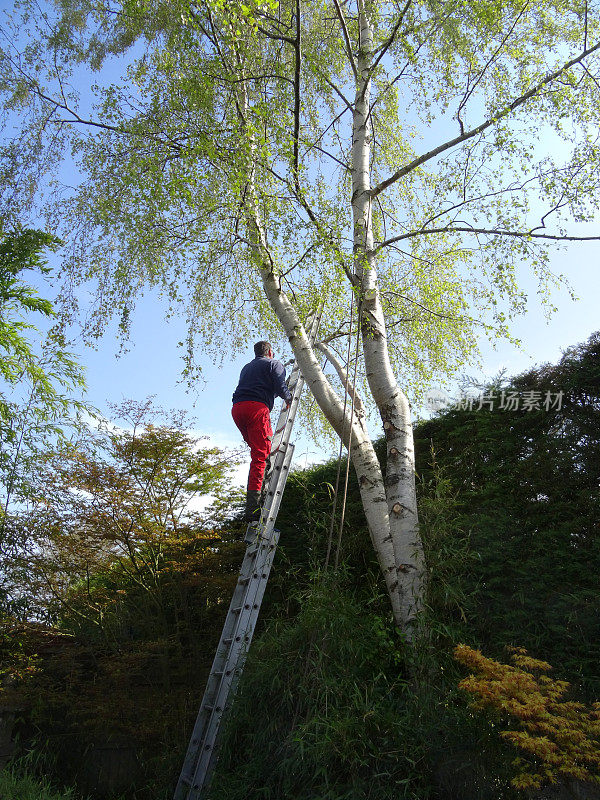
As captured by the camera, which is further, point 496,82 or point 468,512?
point 496,82

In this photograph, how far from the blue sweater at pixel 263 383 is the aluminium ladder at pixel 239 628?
16cm

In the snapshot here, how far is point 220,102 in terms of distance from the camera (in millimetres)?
5410

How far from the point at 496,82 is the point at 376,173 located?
7.04ft

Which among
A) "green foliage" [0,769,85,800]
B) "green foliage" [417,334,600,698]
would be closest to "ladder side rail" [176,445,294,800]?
"green foliage" [0,769,85,800]

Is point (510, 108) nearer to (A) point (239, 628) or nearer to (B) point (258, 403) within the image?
(B) point (258, 403)

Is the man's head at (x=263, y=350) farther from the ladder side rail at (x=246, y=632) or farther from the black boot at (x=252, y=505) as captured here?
the black boot at (x=252, y=505)

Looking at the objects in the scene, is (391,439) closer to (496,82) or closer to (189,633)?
(189,633)

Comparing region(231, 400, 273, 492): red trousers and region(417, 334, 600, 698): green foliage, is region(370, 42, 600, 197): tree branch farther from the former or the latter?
region(231, 400, 273, 492): red trousers

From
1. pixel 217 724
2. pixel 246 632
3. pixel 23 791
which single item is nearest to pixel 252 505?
pixel 246 632

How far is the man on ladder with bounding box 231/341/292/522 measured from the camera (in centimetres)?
470

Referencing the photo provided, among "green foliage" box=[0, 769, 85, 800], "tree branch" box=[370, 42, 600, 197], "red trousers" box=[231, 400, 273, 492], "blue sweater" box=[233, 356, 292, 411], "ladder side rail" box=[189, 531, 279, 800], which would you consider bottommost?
"green foliage" box=[0, 769, 85, 800]

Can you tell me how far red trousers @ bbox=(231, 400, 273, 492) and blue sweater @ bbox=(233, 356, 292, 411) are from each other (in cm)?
6

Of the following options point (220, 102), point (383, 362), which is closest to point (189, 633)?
point (383, 362)

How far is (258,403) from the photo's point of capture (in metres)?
4.83
